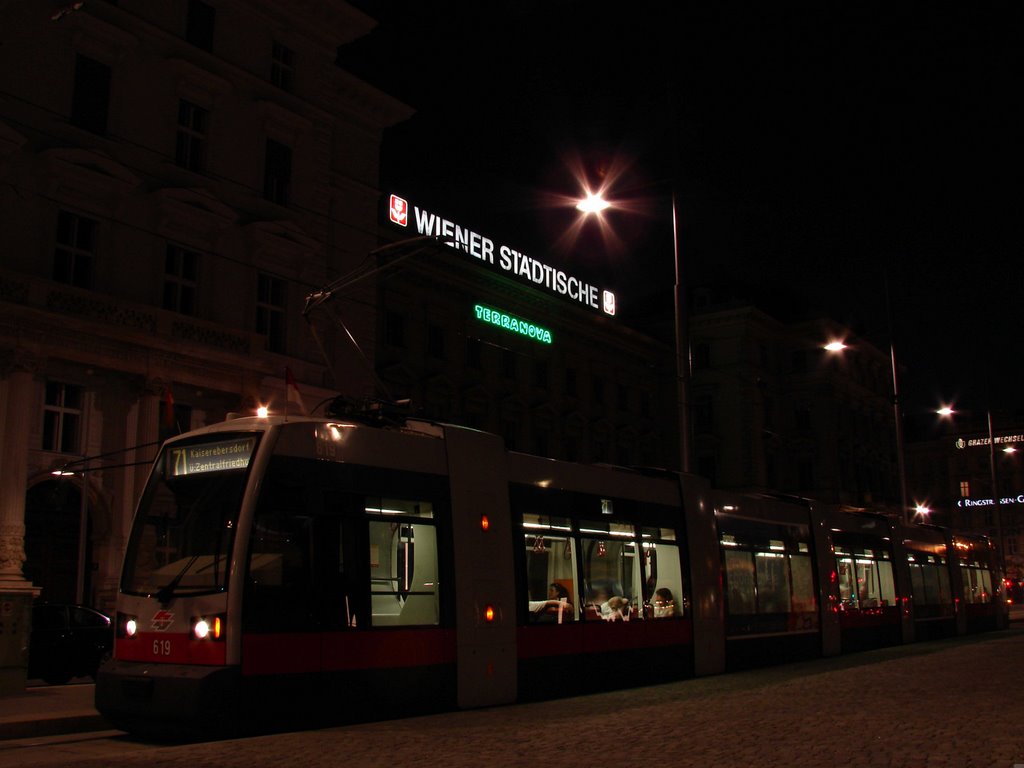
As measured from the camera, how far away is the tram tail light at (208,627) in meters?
9.34

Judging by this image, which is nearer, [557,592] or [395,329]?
[557,592]

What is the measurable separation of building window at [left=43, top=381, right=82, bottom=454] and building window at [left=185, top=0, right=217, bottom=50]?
29.1ft

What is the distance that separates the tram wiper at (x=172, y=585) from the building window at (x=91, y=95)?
15395 millimetres

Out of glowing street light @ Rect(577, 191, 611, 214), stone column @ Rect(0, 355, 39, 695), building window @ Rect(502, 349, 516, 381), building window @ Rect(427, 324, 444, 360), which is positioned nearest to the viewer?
glowing street light @ Rect(577, 191, 611, 214)

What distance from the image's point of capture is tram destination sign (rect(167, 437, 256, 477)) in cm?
1005

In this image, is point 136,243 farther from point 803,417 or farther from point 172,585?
point 803,417

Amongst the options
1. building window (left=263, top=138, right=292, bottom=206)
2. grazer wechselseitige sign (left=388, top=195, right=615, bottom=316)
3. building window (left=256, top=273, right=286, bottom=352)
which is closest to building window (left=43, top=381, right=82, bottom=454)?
building window (left=256, top=273, right=286, bottom=352)

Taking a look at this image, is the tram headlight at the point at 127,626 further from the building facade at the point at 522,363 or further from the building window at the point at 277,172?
the building facade at the point at 522,363

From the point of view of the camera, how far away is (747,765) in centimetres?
764

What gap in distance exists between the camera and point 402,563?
11008mm

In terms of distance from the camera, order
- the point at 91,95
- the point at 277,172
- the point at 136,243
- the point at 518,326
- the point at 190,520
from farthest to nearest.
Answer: the point at 518,326 → the point at 277,172 → the point at 136,243 → the point at 91,95 → the point at 190,520

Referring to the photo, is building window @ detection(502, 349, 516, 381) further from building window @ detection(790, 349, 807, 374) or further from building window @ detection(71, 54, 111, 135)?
building window @ detection(790, 349, 807, 374)

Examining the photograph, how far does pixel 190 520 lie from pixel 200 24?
741 inches

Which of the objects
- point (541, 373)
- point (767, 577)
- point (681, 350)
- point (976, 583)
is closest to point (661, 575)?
point (767, 577)
